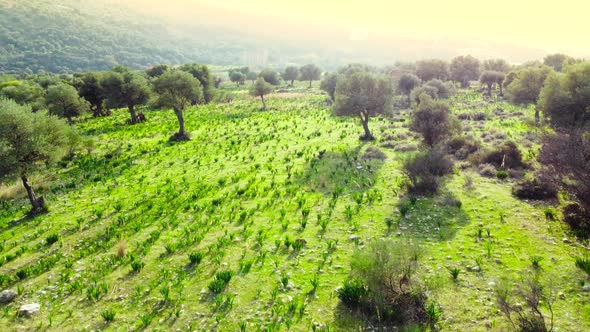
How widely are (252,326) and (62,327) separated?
5421 mm

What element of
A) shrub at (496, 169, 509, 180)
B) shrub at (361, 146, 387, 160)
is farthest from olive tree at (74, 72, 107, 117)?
shrub at (496, 169, 509, 180)

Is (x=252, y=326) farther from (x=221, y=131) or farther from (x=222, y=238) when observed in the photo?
(x=221, y=131)

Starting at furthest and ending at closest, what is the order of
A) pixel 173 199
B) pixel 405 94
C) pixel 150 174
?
1. pixel 405 94
2. pixel 150 174
3. pixel 173 199

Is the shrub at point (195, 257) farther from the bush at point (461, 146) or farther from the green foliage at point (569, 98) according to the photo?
the green foliage at point (569, 98)

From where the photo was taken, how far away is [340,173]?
20328 mm

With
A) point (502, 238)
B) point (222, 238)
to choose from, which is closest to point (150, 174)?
point (222, 238)

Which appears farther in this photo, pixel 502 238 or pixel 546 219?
pixel 546 219

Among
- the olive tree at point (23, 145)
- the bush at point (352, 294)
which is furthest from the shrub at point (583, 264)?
the olive tree at point (23, 145)

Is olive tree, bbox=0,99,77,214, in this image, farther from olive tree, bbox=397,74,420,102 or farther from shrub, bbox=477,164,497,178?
olive tree, bbox=397,74,420,102

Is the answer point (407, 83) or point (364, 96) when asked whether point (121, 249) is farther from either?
point (407, 83)

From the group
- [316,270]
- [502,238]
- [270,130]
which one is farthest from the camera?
[270,130]

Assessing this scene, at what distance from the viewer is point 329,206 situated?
1547 cm

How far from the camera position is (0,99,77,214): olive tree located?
15.3 meters

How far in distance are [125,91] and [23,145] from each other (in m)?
30.6
